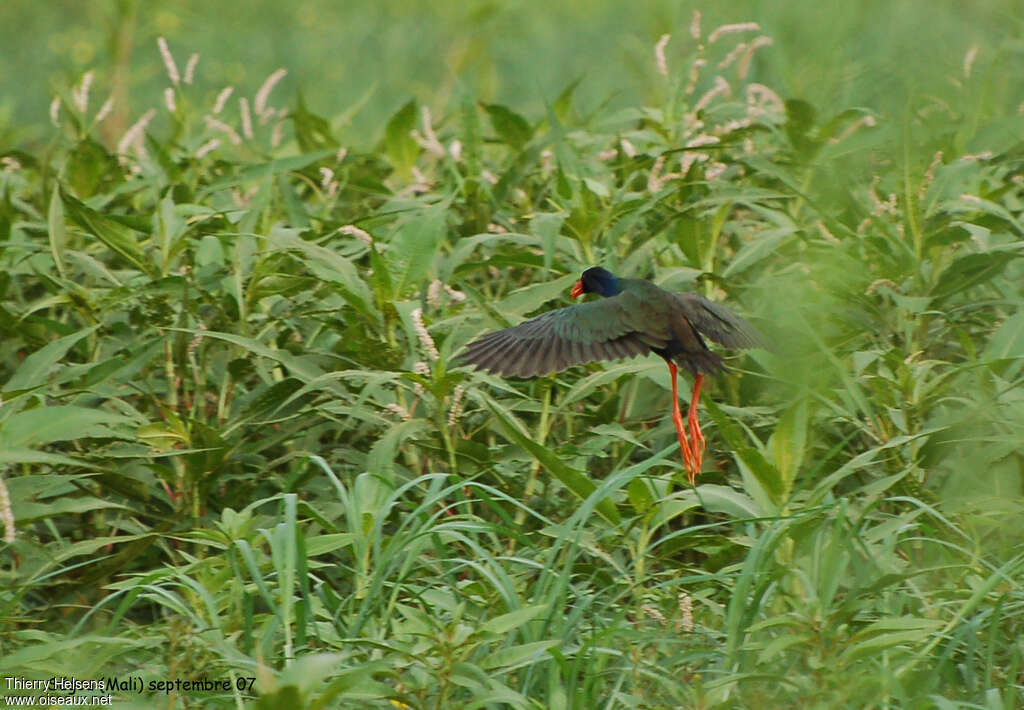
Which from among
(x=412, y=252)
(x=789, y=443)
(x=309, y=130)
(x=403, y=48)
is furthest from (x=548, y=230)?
(x=403, y=48)

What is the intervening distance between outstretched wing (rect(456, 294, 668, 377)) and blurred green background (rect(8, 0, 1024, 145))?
73 cm

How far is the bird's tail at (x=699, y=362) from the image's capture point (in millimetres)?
3070

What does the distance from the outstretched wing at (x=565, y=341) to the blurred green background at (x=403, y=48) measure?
734 mm

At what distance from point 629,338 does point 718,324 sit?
0.81 ft

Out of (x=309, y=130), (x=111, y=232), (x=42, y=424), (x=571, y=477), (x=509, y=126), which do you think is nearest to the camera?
(x=42, y=424)

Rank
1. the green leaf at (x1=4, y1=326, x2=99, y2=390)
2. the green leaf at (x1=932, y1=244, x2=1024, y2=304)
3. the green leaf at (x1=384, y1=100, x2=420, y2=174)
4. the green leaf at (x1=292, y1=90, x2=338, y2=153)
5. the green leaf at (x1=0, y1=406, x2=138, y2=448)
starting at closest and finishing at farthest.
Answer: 1. the green leaf at (x1=0, y1=406, x2=138, y2=448)
2. the green leaf at (x1=4, y1=326, x2=99, y2=390)
3. the green leaf at (x1=932, y1=244, x2=1024, y2=304)
4. the green leaf at (x1=384, y1=100, x2=420, y2=174)
5. the green leaf at (x1=292, y1=90, x2=338, y2=153)

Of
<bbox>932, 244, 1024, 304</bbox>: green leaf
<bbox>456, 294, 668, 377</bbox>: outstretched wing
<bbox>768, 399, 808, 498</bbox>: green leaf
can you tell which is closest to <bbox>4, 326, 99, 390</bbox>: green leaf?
<bbox>456, 294, 668, 377</bbox>: outstretched wing

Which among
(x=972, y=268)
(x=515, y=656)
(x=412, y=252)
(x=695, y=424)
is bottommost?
(x=515, y=656)

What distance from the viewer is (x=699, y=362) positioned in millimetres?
Result: 3084

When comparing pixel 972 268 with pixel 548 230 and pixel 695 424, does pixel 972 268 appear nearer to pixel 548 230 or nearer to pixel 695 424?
pixel 695 424

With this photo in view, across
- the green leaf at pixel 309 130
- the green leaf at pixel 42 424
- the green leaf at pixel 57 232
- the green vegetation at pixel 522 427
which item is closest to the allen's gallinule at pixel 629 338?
the green vegetation at pixel 522 427

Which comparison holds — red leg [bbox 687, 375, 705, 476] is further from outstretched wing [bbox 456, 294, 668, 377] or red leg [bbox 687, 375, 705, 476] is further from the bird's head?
the bird's head

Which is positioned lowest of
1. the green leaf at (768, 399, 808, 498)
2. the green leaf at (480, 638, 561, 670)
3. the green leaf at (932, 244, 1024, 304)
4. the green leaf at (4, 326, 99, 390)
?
the green leaf at (480, 638, 561, 670)

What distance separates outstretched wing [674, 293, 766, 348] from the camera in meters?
3.15
